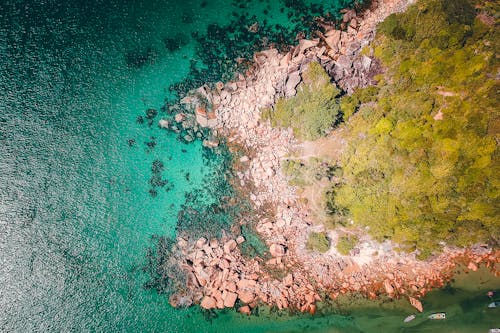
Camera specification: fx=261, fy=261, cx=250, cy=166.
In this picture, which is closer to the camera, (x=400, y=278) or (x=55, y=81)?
(x=400, y=278)

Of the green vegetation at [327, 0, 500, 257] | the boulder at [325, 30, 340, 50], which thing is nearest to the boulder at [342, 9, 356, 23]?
the boulder at [325, 30, 340, 50]

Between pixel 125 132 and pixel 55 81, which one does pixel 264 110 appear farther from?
pixel 55 81

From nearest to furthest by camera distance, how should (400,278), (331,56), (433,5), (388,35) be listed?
(433,5) → (388,35) → (400,278) → (331,56)

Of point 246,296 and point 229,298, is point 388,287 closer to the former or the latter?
point 246,296

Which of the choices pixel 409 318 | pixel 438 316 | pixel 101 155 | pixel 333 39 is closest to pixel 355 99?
pixel 333 39

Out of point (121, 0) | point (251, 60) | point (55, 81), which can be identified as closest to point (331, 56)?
point (251, 60)
